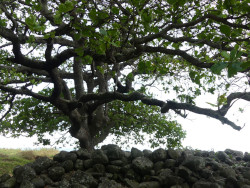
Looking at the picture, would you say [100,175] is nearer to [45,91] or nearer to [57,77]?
[57,77]

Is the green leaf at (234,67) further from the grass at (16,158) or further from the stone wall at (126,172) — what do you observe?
the grass at (16,158)

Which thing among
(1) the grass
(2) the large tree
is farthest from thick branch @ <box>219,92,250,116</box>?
(1) the grass

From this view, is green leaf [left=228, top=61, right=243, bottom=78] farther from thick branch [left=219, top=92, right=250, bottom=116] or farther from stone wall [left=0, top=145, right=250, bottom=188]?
stone wall [left=0, top=145, right=250, bottom=188]

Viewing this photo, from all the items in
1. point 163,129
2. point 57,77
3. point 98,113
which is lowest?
point 163,129

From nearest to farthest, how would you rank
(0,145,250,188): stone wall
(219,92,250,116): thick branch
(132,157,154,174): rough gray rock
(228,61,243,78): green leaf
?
(228,61,243,78): green leaf
(219,92,250,116): thick branch
(0,145,250,188): stone wall
(132,157,154,174): rough gray rock

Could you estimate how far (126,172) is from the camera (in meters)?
7.23

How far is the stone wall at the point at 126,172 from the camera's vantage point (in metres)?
6.54

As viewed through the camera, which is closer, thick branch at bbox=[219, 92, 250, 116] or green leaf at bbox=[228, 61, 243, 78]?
green leaf at bbox=[228, 61, 243, 78]

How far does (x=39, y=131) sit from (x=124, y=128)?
5142 millimetres

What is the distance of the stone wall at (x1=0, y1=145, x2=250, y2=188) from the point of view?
654 cm

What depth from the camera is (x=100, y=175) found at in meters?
7.02

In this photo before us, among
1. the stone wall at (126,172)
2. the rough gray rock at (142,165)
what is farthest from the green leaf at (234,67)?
the rough gray rock at (142,165)

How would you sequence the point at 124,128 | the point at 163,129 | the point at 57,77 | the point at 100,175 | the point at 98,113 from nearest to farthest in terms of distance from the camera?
1. the point at 100,175
2. the point at 57,77
3. the point at 98,113
4. the point at 163,129
5. the point at 124,128

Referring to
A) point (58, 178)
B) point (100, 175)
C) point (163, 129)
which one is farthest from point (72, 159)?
point (163, 129)
